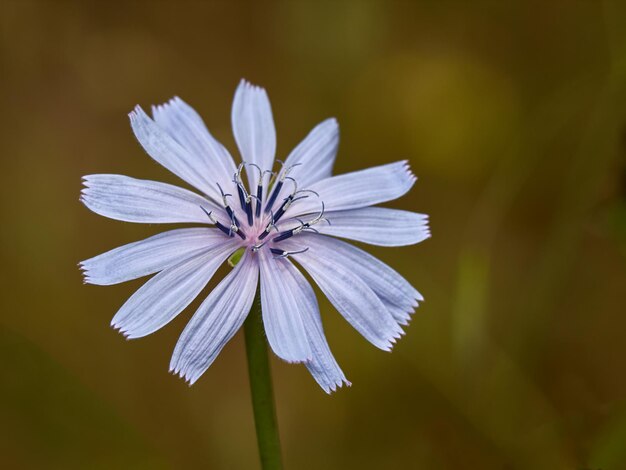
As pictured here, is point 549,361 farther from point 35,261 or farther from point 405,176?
point 35,261

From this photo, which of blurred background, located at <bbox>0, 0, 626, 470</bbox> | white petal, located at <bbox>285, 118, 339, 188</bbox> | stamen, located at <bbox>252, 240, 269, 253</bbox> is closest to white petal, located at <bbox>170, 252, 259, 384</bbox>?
stamen, located at <bbox>252, 240, 269, 253</bbox>

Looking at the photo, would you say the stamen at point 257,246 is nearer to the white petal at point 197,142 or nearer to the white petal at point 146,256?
the white petal at point 146,256

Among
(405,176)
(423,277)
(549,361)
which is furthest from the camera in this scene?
(423,277)

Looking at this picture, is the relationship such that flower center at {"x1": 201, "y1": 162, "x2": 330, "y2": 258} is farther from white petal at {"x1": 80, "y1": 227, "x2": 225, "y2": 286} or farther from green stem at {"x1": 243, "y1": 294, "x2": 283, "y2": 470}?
green stem at {"x1": 243, "y1": 294, "x2": 283, "y2": 470}

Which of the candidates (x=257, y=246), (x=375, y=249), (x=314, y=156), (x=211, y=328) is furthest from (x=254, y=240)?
(x=375, y=249)

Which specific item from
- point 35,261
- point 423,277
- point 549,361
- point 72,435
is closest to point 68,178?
point 35,261
